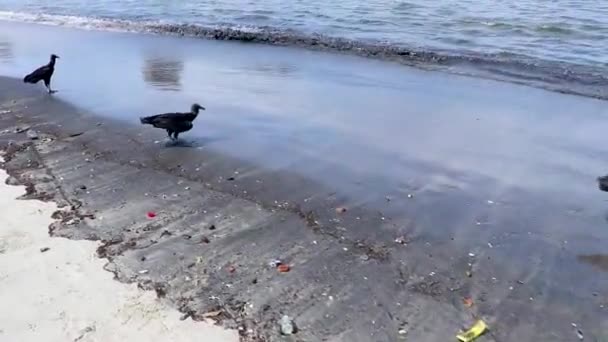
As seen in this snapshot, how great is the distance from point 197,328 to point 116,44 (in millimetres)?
13334

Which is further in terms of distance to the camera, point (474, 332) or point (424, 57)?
point (424, 57)

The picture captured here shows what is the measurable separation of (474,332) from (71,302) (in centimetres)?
299

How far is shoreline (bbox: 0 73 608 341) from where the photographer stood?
507 centimetres

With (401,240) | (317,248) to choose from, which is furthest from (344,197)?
(317,248)

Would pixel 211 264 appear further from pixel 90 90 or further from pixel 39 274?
pixel 90 90

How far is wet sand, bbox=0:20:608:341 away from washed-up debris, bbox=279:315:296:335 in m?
0.06

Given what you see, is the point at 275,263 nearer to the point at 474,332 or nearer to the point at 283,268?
the point at 283,268

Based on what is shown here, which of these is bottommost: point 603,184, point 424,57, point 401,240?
point 424,57

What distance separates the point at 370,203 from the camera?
707cm

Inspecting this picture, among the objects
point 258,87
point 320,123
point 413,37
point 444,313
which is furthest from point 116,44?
point 444,313

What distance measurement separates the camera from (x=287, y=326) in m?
4.86

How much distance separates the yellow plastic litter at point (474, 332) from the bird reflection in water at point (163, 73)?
811 cm

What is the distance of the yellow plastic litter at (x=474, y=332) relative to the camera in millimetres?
4793

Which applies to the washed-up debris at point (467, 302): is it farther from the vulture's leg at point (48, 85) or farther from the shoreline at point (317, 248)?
the vulture's leg at point (48, 85)
